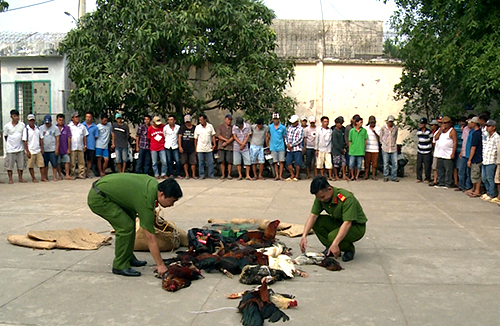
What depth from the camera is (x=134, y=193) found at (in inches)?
224

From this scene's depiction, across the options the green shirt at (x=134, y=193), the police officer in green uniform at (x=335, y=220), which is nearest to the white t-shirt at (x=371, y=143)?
the police officer in green uniform at (x=335, y=220)

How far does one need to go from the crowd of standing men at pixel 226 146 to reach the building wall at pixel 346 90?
129 inches

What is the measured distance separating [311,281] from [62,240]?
3.42 m

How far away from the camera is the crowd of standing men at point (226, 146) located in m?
14.9

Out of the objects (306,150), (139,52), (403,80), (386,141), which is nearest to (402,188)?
(386,141)

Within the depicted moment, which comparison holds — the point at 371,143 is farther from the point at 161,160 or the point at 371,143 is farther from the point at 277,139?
the point at 161,160

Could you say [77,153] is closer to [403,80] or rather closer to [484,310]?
[403,80]

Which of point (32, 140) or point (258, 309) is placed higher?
point (32, 140)

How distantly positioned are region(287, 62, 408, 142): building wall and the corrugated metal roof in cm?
830

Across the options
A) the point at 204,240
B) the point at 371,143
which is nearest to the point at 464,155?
the point at 371,143

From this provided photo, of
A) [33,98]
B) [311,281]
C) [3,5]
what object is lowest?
[311,281]

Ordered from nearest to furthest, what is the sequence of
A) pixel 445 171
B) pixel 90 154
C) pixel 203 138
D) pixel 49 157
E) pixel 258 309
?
pixel 258 309, pixel 445 171, pixel 49 157, pixel 203 138, pixel 90 154

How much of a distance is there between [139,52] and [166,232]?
30.2 feet

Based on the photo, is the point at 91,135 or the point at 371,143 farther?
the point at 91,135
